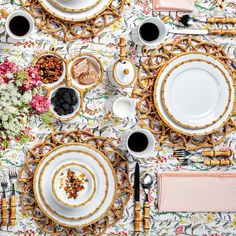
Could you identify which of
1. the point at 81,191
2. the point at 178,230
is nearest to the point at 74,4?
the point at 81,191

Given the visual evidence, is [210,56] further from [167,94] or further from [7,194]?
[7,194]

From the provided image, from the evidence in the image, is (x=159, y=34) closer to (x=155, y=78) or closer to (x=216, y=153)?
(x=155, y=78)

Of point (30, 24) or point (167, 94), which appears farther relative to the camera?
point (167, 94)

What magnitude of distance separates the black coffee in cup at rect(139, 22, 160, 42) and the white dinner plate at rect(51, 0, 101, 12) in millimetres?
196

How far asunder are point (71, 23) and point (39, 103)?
1.07ft

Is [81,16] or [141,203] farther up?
[81,16]

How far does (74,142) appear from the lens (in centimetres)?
223

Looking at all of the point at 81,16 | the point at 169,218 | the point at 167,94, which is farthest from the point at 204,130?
the point at 81,16

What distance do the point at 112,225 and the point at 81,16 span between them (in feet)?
2.59

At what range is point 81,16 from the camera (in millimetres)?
2207

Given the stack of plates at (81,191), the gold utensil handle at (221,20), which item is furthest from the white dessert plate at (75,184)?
the gold utensil handle at (221,20)

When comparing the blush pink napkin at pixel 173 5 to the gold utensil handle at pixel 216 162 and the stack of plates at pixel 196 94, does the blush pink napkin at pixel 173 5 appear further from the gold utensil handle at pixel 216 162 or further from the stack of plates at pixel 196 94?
the gold utensil handle at pixel 216 162

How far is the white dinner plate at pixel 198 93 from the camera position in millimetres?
2285

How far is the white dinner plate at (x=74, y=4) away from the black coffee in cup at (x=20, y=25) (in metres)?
0.13
